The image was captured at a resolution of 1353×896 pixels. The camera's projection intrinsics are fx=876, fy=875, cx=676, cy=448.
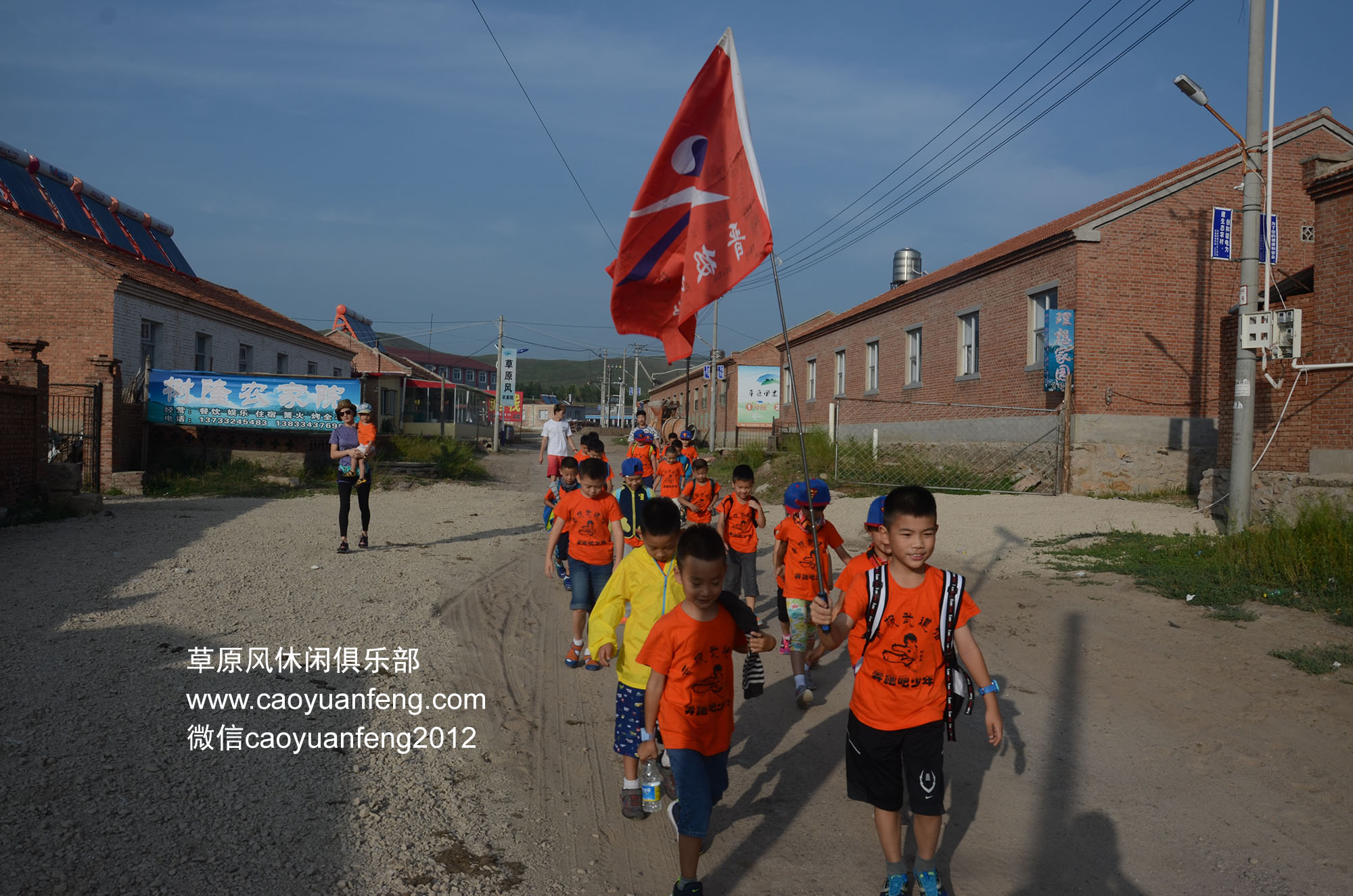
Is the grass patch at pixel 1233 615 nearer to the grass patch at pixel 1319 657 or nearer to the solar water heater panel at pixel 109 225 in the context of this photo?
the grass patch at pixel 1319 657

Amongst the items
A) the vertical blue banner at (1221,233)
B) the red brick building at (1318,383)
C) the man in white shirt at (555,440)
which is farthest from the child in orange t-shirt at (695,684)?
the vertical blue banner at (1221,233)

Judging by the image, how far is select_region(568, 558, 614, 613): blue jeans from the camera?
251 inches

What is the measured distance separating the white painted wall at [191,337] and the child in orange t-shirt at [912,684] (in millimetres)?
21431

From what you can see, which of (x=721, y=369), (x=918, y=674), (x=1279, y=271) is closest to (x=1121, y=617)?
(x=918, y=674)

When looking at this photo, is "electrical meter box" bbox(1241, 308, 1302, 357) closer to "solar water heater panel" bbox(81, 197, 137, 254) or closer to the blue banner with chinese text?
the blue banner with chinese text

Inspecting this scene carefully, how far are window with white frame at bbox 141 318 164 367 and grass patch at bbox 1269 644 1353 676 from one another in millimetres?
23004

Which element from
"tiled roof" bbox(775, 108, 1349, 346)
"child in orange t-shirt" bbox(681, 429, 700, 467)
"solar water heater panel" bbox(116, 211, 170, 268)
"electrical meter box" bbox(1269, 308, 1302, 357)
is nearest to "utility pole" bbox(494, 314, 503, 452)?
"solar water heater panel" bbox(116, 211, 170, 268)

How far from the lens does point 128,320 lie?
67.1 ft

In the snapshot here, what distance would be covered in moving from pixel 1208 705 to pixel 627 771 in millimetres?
3906

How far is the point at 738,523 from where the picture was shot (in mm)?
6953

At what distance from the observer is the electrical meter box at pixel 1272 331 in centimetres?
1069

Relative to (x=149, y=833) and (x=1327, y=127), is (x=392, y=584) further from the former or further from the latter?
(x=1327, y=127)

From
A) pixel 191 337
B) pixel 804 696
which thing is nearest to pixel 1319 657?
pixel 804 696

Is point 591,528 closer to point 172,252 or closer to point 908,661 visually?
point 908,661
